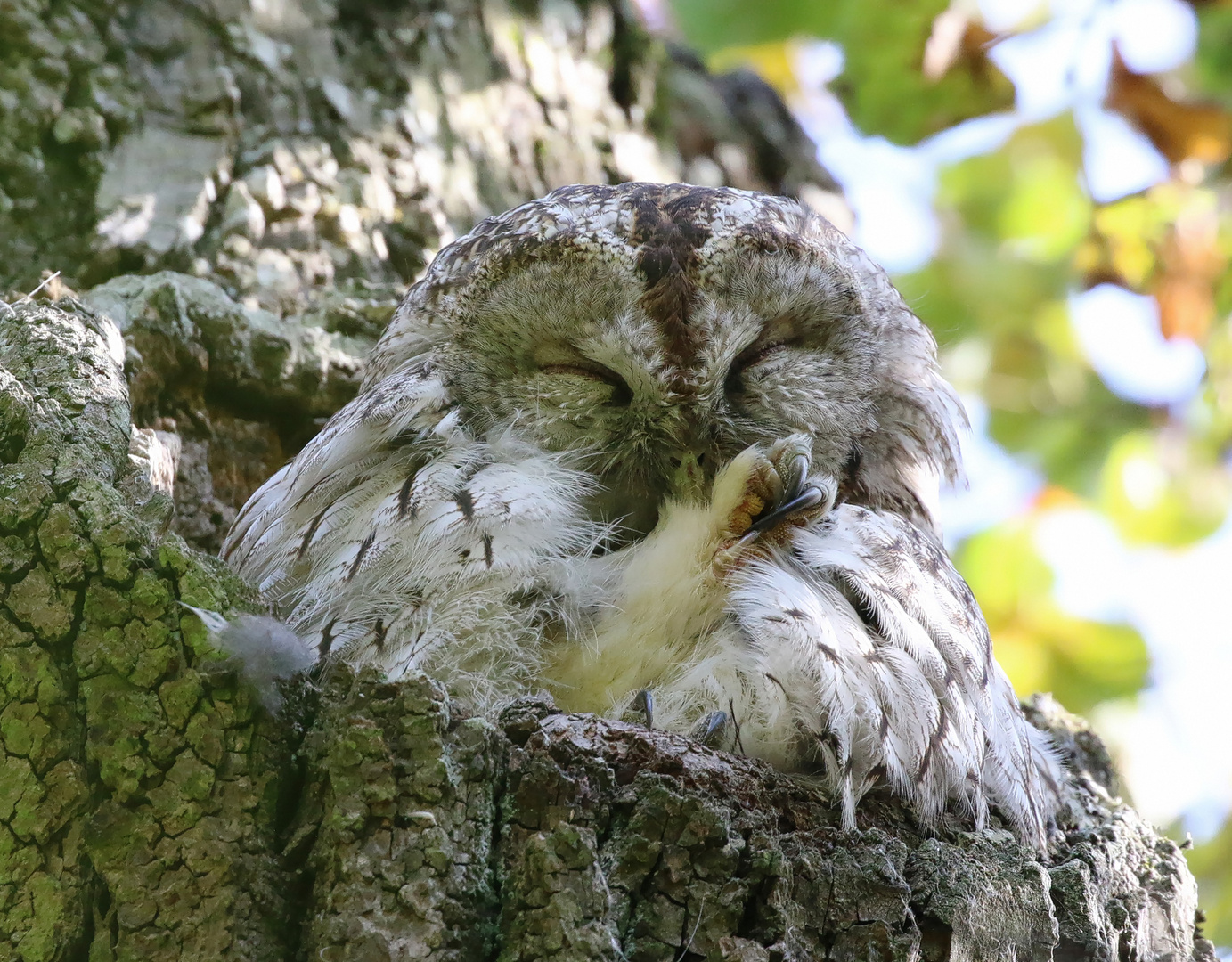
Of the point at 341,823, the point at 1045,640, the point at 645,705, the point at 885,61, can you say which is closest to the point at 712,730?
the point at 645,705

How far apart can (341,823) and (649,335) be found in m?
1.00

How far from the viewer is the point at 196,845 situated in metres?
1.17

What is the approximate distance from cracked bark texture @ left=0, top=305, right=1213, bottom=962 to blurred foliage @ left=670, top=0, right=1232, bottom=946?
1953mm

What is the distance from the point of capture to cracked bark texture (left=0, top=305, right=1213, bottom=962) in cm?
115

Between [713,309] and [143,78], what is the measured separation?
1305mm

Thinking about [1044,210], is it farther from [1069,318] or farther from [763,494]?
[763,494]

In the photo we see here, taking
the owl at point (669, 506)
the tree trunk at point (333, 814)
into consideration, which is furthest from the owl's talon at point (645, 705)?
the tree trunk at point (333, 814)

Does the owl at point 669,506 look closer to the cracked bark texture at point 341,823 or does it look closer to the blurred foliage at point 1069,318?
the cracked bark texture at point 341,823

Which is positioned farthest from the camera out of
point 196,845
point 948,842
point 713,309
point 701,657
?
point 713,309

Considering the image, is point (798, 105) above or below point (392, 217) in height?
above

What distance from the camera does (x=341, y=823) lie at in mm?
1163

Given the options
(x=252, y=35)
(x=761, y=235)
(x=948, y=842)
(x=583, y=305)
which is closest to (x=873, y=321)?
(x=761, y=235)

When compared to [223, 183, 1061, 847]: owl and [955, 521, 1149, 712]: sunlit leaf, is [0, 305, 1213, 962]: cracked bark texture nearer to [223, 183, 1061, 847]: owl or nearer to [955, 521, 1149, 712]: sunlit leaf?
[223, 183, 1061, 847]: owl

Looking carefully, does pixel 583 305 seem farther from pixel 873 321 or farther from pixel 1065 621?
pixel 1065 621
